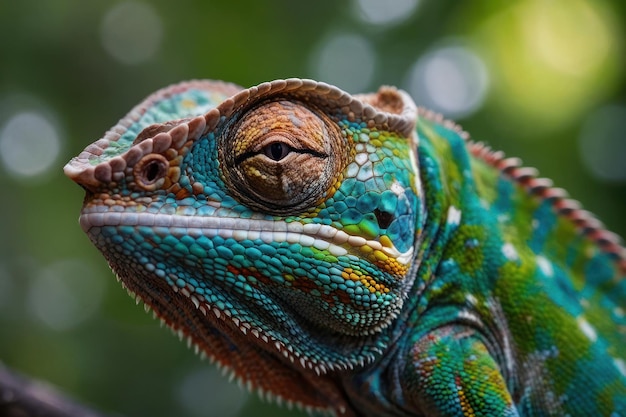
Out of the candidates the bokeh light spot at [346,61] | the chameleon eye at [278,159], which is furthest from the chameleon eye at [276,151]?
the bokeh light spot at [346,61]

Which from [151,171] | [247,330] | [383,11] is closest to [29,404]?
[247,330]

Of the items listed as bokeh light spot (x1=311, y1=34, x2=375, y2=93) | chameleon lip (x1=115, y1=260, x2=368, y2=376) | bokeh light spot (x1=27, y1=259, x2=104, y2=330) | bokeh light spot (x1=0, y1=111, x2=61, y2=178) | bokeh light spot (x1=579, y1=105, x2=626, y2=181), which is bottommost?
bokeh light spot (x1=27, y1=259, x2=104, y2=330)

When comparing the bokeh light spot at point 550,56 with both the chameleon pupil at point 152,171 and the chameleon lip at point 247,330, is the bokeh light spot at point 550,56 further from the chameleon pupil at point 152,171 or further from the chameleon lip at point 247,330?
the chameleon pupil at point 152,171

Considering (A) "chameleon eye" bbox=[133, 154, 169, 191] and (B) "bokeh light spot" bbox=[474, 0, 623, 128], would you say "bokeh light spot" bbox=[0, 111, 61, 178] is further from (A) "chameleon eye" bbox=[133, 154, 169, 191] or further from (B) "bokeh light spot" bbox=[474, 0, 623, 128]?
(A) "chameleon eye" bbox=[133, 154, 169, 191]

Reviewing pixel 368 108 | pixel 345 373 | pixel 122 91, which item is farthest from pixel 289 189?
pixel 122 91

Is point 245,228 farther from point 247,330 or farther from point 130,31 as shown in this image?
point 130,31

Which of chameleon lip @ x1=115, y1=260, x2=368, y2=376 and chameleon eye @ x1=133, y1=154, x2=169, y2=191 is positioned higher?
chameleon eye @ x1=133, y1=154, x2=169, y2=191

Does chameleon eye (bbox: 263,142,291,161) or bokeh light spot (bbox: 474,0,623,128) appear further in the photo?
bokeh light spot (bbox: 474,0,623,128)

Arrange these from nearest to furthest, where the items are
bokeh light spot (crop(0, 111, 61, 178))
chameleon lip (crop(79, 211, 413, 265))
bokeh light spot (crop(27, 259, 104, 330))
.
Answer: chameleon lip (crop(79, 211, 413, 265)) → bokeh light spot (crop(0, 111, 61, 178)) → bokeh light spot (crop(27, 259, 104, 330))

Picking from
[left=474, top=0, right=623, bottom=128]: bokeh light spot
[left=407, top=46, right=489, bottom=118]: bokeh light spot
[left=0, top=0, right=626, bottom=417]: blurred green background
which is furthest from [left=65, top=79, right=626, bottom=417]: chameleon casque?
[left=474, top=0, right=623, bottom=128]: bokeh light spot
